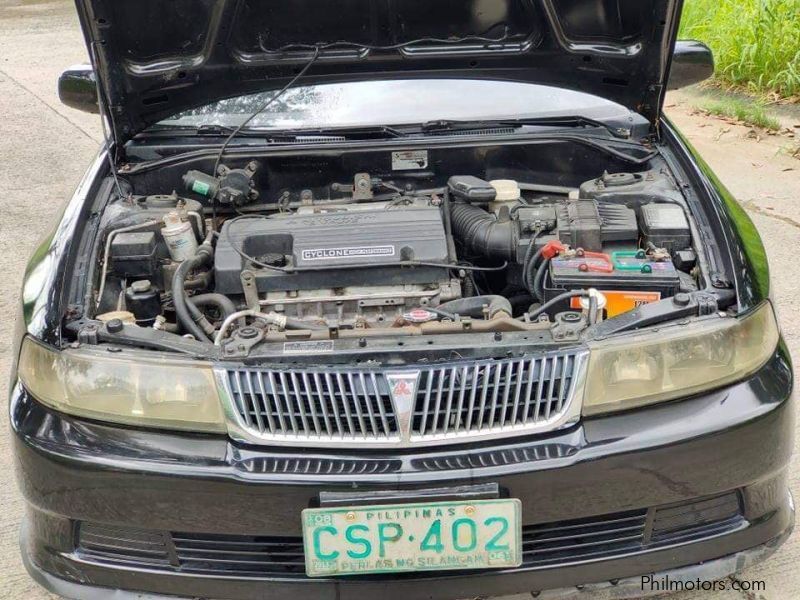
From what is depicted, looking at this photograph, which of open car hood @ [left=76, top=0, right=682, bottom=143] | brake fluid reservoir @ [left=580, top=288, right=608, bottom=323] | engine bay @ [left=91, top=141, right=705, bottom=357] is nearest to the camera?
brake fluid reservoir @ [left=580, top=288, right=608, bottom=323]

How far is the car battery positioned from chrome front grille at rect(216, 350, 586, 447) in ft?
1.42

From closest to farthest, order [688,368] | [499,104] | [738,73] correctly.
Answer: [688,368]
[499,104]
[738,73]

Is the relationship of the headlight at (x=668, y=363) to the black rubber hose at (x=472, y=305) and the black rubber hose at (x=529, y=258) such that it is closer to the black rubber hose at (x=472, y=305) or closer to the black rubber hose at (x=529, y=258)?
the black rubber hose at (x=472, y=305)

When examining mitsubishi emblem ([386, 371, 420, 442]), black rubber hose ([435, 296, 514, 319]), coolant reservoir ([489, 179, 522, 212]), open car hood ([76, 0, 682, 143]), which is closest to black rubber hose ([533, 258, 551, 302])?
black rubber hose ([435, 296, 514, 319])

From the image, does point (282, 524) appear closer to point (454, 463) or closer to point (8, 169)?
point (454, 463)

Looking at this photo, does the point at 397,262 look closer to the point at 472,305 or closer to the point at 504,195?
the point at 472,305

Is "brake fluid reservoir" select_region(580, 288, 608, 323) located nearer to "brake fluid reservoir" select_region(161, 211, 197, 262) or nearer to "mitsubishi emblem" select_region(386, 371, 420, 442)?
"mitsubishi emblem" select_region(386, 371, 420, 442)

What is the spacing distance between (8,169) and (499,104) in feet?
13.5

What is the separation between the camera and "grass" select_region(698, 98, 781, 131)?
6.32 meters

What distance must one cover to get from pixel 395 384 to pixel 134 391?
0.58m

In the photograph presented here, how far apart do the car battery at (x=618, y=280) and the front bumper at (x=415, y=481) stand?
352 millimetres

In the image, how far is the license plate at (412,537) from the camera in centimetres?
181

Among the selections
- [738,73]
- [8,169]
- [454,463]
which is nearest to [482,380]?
[454,463]

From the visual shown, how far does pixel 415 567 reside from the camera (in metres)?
1.86
